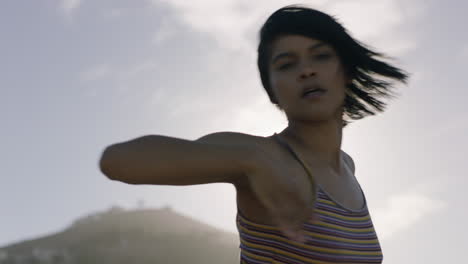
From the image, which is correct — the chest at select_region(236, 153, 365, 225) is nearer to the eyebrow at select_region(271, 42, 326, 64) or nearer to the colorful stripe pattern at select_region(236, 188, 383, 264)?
the colorful stripe pattern at select_region(236, 188, 383, 264)

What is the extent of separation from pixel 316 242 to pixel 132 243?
2216 inches

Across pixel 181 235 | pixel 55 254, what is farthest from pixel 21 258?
pixel 181 235

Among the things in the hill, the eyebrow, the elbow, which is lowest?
the elbow

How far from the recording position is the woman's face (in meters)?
3.14

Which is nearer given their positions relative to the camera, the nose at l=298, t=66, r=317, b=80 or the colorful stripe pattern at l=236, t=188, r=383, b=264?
the colorful stripe pattern at l=236, t=188, r=383, b=264

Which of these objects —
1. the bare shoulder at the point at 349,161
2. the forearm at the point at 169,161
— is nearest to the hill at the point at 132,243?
the bare shoulder at the point at 349,161

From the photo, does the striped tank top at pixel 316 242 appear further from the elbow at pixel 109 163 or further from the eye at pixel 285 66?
the elbow at pixel 109 163

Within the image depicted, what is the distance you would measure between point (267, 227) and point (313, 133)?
702 millimetres

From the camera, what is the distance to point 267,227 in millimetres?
2748

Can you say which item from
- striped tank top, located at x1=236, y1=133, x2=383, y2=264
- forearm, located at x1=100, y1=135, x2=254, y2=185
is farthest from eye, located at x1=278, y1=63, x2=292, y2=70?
forearm, located at x1=100, y1=135, x2=254, y2=185

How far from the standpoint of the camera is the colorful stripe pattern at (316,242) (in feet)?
8.89

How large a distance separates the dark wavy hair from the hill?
47325 millimetres

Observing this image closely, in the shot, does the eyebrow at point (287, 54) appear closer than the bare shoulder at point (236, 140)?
No

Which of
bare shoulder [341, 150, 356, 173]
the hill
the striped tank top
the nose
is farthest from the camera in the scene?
the hill
